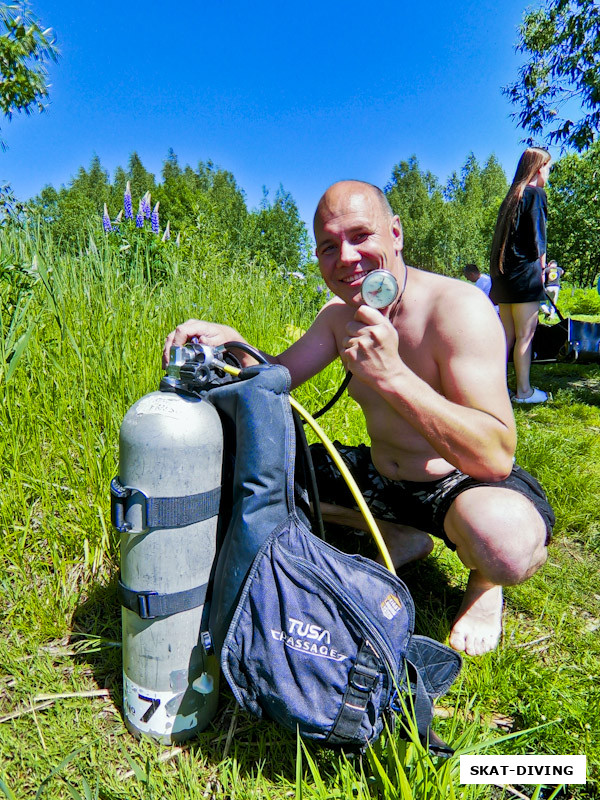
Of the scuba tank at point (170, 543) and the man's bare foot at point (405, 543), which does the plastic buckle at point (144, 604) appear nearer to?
the scuba tank at point (170, 543)

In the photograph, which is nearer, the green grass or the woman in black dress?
the green grass

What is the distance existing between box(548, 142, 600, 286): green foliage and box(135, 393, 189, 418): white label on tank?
26.8 meters

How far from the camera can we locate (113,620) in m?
1.84

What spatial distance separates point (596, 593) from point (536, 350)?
4744 mm

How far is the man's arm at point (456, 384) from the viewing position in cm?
146

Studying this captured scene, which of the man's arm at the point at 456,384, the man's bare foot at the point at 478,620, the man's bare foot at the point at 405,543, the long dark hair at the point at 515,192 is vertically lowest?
the man's bare foot at the point at 478,620

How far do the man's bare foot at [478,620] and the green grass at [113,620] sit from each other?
5 cm

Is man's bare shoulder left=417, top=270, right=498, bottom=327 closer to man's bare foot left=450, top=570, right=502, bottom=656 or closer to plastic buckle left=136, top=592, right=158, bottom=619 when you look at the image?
man's bare foot left=450, top=570, right=502, bottom=656

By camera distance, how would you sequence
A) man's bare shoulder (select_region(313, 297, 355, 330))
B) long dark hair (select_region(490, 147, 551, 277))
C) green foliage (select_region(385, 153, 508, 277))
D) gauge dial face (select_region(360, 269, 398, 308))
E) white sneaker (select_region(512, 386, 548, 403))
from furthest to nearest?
green foliage (select_region(385, 153, 508, 277)), white sneaker (select_region(512, 386, 548, 403)), long dark hair (select_region(490, 147, 551, 277)), man's bare shoulder (select_region(313, 297, 355, 330)), gauge dial face (select_region(360, 269, 398, 308))

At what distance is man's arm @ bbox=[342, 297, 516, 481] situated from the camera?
57.4 inches

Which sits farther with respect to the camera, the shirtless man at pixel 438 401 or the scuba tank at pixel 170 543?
the shirtless man at pixel 438 401

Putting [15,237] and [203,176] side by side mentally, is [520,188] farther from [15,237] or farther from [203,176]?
[203,176]

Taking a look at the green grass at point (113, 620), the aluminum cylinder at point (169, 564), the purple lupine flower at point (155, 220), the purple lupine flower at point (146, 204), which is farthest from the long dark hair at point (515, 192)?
the aluminum cylinder at point (169, 564)

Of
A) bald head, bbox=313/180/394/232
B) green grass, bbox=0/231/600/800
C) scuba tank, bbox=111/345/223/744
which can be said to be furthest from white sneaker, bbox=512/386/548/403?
scuba tank, bbox=111/345/223/744
